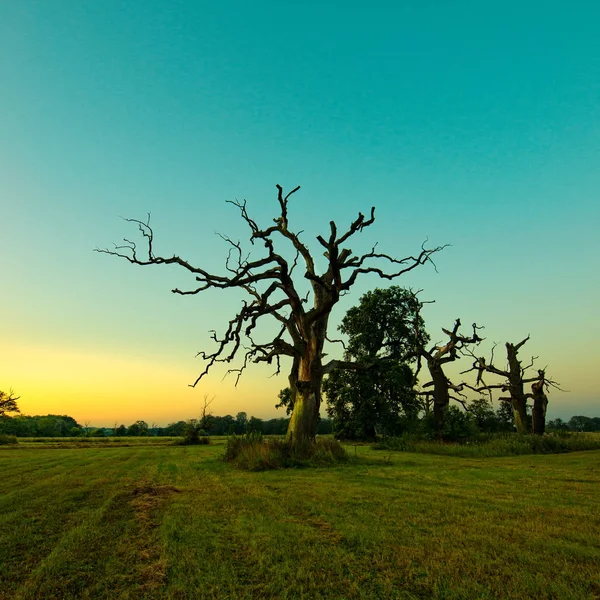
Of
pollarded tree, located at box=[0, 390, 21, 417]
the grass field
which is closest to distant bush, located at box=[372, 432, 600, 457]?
the grass field

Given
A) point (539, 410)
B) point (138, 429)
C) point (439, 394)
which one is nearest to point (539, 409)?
point (539, 410)

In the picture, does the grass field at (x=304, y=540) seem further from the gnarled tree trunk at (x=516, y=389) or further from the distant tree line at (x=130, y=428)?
the distant tree line at (x=130, y=428)

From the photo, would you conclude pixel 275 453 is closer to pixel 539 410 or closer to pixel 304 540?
pixel 304 540

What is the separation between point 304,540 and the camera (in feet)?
16.9

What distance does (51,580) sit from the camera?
394 centimetres

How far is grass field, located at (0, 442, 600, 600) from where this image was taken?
12.3 ft

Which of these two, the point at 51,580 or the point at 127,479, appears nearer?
the point at 51,580

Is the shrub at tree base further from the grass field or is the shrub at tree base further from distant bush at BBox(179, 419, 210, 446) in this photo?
distant bush at BBox(179, 419, 210, 446)

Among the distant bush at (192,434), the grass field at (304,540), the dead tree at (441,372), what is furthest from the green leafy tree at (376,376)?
the grass field at (304,540)

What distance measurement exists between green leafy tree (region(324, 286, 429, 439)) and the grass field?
21.7 meters

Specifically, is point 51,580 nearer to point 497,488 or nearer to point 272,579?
point 272,579

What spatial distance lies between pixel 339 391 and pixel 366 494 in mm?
25380

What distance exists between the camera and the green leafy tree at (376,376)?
30953 mm

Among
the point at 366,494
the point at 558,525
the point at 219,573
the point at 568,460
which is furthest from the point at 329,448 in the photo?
the point at 219,573
